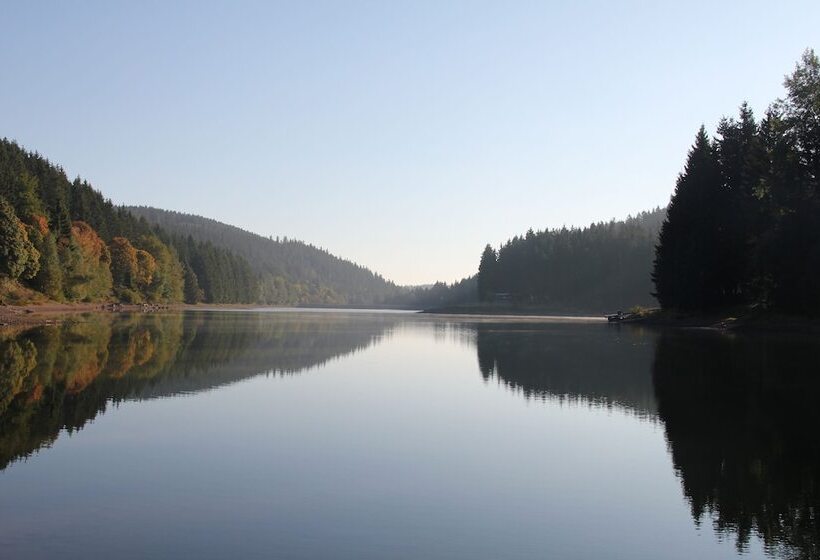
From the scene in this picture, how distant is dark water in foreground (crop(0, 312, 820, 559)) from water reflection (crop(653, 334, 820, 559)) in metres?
0.06

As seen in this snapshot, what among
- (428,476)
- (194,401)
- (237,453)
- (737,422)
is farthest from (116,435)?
(737,422)

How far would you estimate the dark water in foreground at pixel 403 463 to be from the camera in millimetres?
9773

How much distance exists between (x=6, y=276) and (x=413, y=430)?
7448 cm

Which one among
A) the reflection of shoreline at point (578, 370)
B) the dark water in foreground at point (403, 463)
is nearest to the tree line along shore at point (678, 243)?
the reflection of shoreline at point (578, 370)

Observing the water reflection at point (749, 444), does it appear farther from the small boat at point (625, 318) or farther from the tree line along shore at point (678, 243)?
the small boat at point (625, 318)

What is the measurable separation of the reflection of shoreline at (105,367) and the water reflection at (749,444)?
1182cm

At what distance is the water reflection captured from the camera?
10.7m

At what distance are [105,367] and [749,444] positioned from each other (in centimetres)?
2210

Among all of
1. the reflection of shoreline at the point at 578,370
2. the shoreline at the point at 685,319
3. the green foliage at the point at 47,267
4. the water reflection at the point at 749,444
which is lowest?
the water reflection at the point at 749,444

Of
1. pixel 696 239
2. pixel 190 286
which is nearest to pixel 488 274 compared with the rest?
pixel 190 286

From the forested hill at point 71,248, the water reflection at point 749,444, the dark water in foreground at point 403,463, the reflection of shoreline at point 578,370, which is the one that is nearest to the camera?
the dark water in foreground at point 403,463

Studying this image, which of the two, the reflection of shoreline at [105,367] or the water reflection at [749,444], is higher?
the reflection of shoreline at [105,367]

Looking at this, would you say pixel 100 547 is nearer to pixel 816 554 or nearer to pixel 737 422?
pixel 816 554

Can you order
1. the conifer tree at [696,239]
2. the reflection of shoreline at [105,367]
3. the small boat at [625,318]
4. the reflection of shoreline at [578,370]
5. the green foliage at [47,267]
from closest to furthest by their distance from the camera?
the reflection of shoreline at [105,367]
the reflection of shoreline at [578,370]
the conifer tree at [696,239]
the small boat at [625,318]
the green foliage at [47,267]
